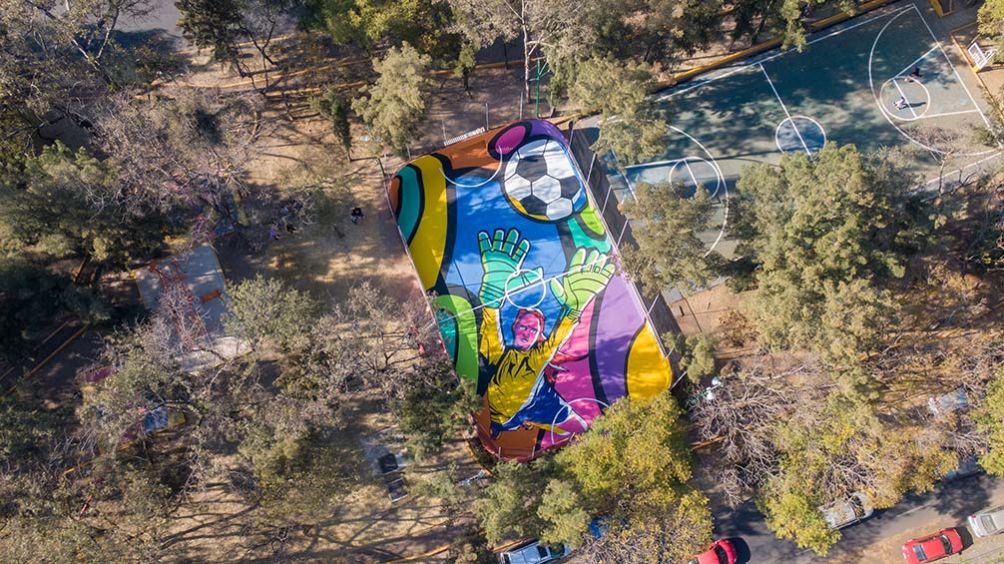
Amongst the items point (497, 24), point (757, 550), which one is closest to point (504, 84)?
point (497, 24)

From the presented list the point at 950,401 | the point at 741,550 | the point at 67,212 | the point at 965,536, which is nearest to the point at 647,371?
the point at 741,550

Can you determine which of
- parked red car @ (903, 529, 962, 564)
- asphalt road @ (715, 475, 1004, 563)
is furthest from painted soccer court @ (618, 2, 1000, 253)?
parked red car @ (903, 529, 962, 564)

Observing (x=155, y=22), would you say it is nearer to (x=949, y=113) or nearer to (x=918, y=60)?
(x=918, y=60)

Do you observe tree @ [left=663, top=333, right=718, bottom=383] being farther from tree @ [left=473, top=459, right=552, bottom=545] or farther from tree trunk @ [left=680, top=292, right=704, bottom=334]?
tree @ [left=473, top=459, right=552, bottom=545]

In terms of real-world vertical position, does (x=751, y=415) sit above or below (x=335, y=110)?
below

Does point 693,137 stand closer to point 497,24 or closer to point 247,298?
point 497,24

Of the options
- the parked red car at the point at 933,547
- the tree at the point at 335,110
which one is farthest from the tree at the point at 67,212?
the parked red car at the point at 933,547
